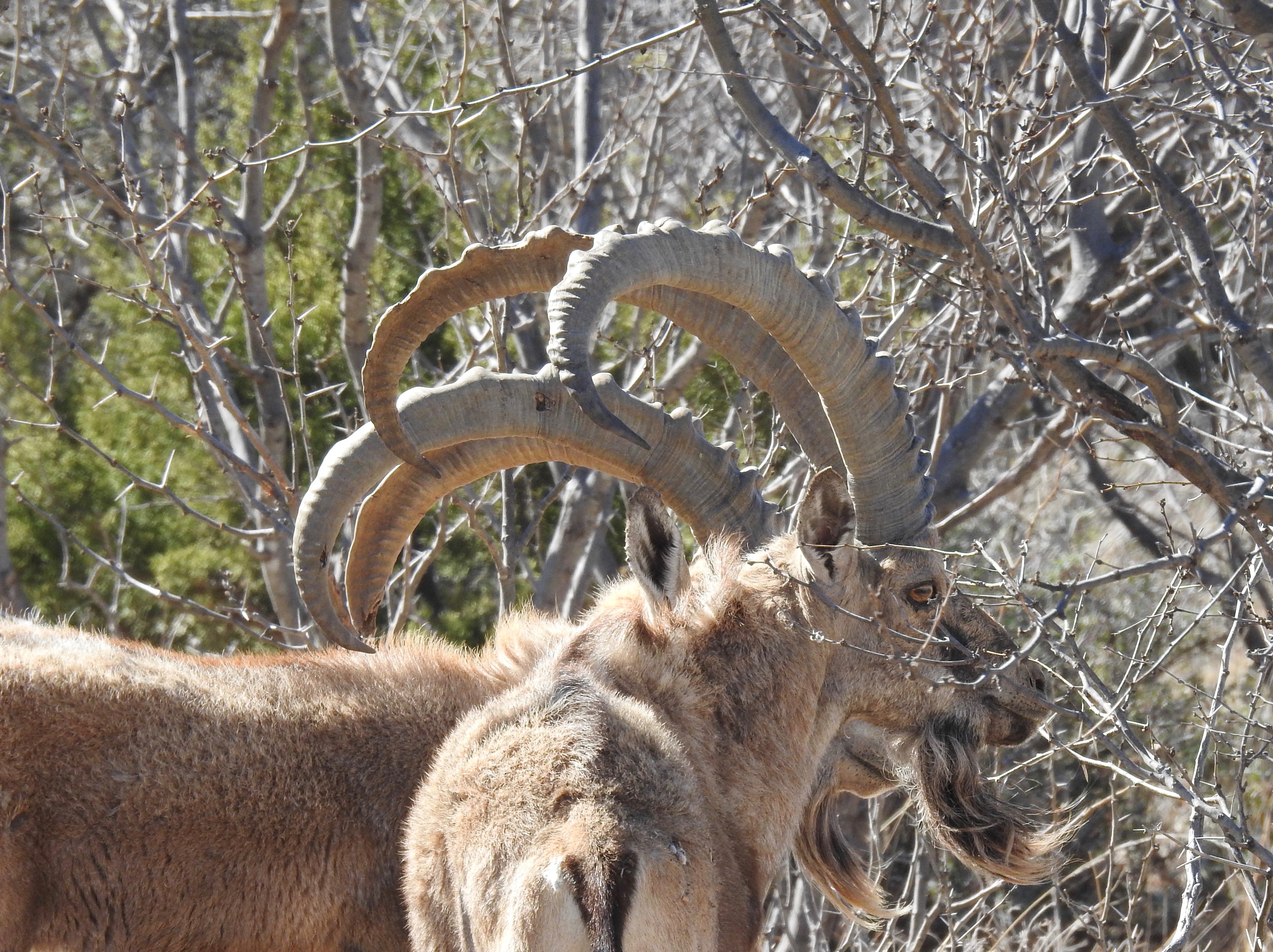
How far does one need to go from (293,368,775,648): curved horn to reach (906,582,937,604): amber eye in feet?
1.48

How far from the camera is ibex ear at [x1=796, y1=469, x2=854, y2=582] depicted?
3551mm

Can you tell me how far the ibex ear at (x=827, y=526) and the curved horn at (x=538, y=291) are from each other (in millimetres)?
424

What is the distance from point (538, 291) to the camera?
3.72m

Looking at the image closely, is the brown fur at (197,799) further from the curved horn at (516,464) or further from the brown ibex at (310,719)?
the curved horn at (516,464)

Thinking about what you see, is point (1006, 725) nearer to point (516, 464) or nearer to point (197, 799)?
point (516, 464)

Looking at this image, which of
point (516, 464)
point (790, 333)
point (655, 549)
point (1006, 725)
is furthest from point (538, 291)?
point (1006, 725)

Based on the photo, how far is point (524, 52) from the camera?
12273mm

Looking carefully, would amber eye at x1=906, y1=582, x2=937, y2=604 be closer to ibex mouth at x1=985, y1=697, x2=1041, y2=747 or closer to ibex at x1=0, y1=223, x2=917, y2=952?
ibex mouth at x1=985, y1=697, x2=1041, y2=747

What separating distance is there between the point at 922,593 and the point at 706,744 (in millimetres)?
865

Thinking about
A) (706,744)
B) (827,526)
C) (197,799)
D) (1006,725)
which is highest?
(827,526)

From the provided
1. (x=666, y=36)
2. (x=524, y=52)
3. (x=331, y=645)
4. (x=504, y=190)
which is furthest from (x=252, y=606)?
(x=666, y=36)

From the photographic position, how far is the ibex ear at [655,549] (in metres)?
3.36

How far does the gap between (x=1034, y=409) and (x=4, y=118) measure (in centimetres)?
727

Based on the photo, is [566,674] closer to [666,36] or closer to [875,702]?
[875,702]
